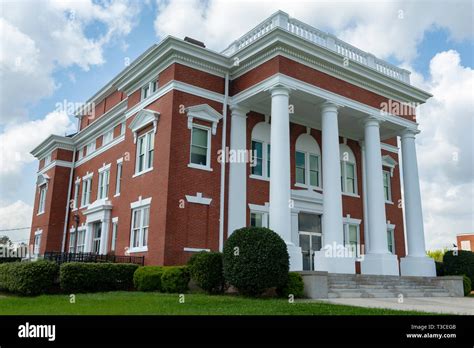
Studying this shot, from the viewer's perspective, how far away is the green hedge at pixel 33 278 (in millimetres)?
17031

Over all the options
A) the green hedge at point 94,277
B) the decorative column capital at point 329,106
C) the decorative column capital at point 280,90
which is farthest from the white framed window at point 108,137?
the decorative column capital at point 329,106

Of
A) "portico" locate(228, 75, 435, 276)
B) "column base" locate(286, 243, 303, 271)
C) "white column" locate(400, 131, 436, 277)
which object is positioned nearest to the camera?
"column base" locate(286, 243, 303, 271)

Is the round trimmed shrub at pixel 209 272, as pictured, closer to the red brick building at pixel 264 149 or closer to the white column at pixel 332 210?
the red brick building at pixel 264 149

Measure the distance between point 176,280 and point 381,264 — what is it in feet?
32.3

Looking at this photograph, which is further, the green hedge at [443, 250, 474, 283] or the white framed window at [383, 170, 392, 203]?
the white framed window at [383, 170, 392, 203]

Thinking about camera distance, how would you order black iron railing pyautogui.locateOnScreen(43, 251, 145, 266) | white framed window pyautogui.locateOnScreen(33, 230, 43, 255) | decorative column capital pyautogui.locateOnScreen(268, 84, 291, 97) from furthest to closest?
1. white framed window pyautogui.locateOnScreen(33, 230, 43, 255)
2. black iron railing pyautogui.locateOnScreen(43, 251, 145, 266)
3. decorative column capital pyautogui.locateOnScreen(268, 84, 291, 97)

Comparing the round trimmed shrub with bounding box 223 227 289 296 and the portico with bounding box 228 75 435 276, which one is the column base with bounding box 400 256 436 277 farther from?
the round trimmed shrub with bounding box 223 227 289 296

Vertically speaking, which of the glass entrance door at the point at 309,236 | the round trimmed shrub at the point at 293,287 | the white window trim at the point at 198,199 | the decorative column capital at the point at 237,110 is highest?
the decorative column capital at the point at 237,110

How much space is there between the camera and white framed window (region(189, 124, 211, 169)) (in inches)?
828

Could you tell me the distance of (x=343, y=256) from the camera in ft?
64.2

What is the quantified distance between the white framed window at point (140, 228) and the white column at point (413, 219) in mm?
13027

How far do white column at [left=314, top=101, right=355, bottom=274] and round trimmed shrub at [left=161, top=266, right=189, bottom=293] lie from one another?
601 cm

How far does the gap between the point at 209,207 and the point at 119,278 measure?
486cm

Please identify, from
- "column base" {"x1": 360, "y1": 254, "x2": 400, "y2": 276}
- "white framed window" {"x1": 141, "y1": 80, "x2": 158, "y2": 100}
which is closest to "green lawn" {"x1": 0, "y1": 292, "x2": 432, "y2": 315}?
"column base" {"x1": 360, "y1": 254, "x2": 400, "y2": 276}
